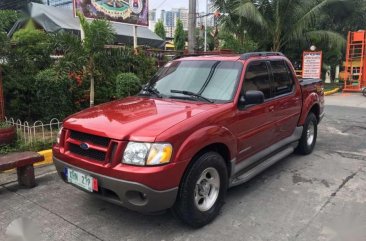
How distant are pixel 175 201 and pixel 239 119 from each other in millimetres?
1285

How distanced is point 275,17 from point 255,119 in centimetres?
1471

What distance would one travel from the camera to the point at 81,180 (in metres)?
3.70

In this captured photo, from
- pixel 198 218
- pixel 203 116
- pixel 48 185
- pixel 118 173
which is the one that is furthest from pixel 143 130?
pixel 48 185

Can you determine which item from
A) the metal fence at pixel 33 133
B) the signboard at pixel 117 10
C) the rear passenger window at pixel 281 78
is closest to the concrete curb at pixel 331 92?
the signboard at pixel 117 10

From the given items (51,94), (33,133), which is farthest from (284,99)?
(51,94)

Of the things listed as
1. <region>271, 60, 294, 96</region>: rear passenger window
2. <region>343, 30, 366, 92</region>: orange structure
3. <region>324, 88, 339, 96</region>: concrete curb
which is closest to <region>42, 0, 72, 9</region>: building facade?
<region>324, 88, 339, 96</region>: concrete curb

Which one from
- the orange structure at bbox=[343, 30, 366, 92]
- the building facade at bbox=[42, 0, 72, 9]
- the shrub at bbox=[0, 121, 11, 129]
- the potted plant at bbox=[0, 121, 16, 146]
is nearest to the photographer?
the potted plant at bbox=[0, 121, 16, 146]

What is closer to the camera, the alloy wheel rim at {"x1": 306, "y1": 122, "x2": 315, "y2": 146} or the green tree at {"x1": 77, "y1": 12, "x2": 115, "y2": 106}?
the alloy wheel rim at {"x1": 306, "y1": 122, "x2": 315, "y2": 146}

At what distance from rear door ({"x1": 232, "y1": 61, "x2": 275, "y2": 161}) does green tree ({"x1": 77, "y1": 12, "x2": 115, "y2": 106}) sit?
392 centimetres

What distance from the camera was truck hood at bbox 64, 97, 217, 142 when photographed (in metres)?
3.40

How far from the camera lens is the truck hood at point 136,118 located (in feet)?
11.1

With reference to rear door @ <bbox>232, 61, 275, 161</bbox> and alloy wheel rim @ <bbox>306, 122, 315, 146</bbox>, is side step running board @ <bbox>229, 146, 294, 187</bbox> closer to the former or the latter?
rear door @ <bbox>232, 61, 275, 161</bbox>

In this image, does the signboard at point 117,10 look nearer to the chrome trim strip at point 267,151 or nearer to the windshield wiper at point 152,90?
the windshield wiper at point 152,90

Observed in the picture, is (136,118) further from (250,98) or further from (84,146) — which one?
(250,98)
